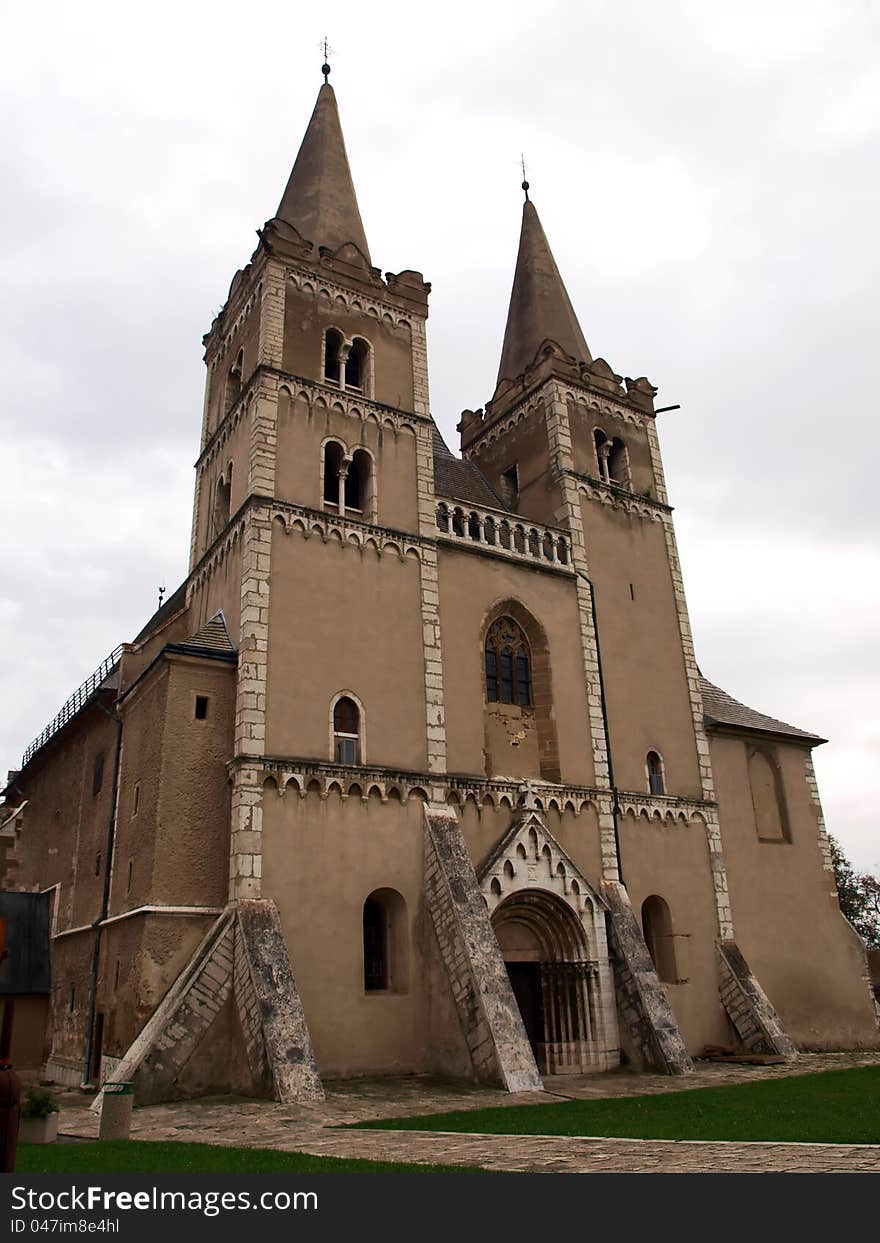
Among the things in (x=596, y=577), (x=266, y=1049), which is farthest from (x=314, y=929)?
(x=596, y=577)

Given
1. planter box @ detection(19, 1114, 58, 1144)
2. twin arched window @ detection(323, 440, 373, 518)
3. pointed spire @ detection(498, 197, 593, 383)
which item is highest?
pointed spire @ detection(498, 197, 593, 383)

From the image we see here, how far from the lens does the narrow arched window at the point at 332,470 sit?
73.2 ft

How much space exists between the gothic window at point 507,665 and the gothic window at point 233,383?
916 centimetres

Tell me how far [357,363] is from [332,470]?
364 centimetres

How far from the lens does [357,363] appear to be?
24.7 meters

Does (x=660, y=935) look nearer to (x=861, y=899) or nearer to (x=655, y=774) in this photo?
(x=655, y=774)

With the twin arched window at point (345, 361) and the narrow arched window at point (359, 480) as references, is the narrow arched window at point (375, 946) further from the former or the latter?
the twin arched window at point (345, 361)

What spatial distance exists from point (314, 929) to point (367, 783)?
3.10 meters

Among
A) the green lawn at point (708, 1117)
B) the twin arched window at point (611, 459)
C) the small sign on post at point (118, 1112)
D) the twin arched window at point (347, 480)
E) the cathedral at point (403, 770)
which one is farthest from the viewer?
the twin arched window at point (611, 459)

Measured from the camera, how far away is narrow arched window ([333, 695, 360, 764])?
64.1 feet

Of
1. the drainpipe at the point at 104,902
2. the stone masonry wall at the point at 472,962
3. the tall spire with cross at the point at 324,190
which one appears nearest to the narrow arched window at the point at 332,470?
the tall spire with cross at the point at 324,190

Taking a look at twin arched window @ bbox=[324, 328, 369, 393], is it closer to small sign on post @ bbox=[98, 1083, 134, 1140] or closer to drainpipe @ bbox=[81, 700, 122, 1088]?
drainpipe @ bbox=[81, 700, 122, 1088]

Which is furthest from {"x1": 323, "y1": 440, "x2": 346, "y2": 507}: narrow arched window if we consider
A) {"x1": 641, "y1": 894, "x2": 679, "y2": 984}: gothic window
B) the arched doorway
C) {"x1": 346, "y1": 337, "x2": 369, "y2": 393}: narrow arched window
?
{"x1": 641, "y1": 894, "x2": 679, "y2": 984}: gothic window

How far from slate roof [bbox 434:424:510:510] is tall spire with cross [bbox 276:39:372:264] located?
19.8 feet
